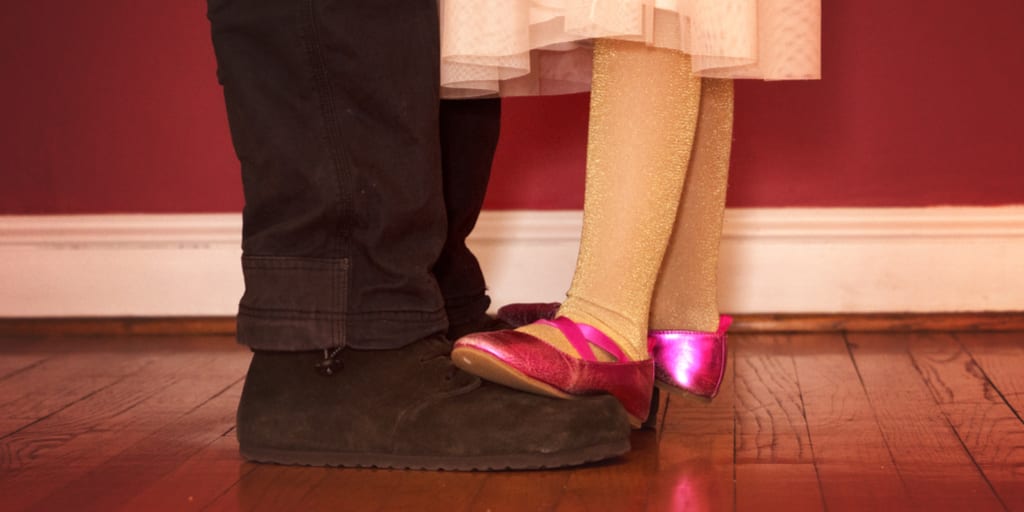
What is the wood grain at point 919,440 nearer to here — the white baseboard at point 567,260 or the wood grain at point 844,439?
the wood grain at point 844,439

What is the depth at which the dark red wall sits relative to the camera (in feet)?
5.18

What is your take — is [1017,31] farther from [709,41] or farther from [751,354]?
[709,41]

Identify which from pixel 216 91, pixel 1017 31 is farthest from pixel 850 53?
pixel 216 91

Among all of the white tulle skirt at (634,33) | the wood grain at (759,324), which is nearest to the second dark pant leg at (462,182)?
the white tulle skirt at (634,33)

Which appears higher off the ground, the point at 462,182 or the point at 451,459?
the point at 462,182

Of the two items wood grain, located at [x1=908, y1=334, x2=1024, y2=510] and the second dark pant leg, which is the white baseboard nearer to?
wood grain, located at [x1=908, y1=334, x2=1024, y2=510]

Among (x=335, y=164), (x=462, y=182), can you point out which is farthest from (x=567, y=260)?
(x=335, y=164)

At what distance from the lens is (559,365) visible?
907 mm

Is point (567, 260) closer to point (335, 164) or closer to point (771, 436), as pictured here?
point (771, 436)

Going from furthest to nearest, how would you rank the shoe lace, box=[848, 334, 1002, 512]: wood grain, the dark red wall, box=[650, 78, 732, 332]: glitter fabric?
the dark red wall < box=[650, 78, 732, 332]: glitter fabric < the shoe lace < box=[848, 334, 1002, 512]: wood grain

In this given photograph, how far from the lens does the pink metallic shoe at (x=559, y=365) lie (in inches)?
35.0

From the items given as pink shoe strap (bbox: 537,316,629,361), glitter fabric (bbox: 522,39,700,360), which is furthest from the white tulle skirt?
pink shoe strap (bbox: 537,316,629,361)

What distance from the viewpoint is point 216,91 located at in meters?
1.65

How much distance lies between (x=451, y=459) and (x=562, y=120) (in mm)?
812
